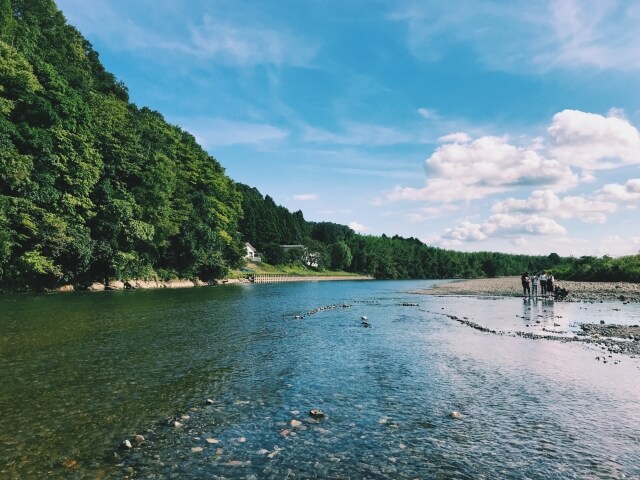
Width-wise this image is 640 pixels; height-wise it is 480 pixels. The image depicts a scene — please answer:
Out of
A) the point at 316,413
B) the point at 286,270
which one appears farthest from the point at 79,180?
the point at 286,270

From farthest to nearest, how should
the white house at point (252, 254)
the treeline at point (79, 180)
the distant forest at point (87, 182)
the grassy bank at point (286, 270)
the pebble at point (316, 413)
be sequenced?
the white house at point (252, 254) → the grassy bank at point (286, 270) → the distant forest at point (87, 182) → the treeline at point (79, 180) → the pebble at point (316, 413)

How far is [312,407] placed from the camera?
11891mm

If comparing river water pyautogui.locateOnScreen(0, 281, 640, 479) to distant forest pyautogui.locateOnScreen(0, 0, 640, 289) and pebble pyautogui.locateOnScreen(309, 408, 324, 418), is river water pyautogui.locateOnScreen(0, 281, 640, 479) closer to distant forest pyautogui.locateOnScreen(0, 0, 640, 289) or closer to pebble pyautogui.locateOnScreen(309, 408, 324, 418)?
pebble pyautogui.locateOnScreen(309, 408, 324, 418)

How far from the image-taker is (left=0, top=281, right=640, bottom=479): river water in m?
8.35

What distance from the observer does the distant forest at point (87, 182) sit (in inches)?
1941

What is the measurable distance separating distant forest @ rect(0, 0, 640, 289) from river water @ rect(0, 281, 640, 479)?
106 feet

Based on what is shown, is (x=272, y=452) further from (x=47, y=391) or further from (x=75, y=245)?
(x=75, y=245)

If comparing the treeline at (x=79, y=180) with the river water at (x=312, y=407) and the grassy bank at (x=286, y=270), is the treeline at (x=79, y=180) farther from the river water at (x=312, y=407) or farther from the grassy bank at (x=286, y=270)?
the grassy bank at (x=286, y=270)

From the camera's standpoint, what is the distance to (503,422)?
10695 millimetres

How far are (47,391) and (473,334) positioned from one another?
20652 mm

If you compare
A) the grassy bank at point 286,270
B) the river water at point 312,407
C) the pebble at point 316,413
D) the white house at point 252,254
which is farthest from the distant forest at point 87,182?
the white house at point 252,254

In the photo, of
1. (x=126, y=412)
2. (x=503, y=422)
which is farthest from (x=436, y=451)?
(x=126, y=412)

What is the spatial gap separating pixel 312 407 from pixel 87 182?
56127mm

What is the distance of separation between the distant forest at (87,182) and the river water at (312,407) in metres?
32.3
